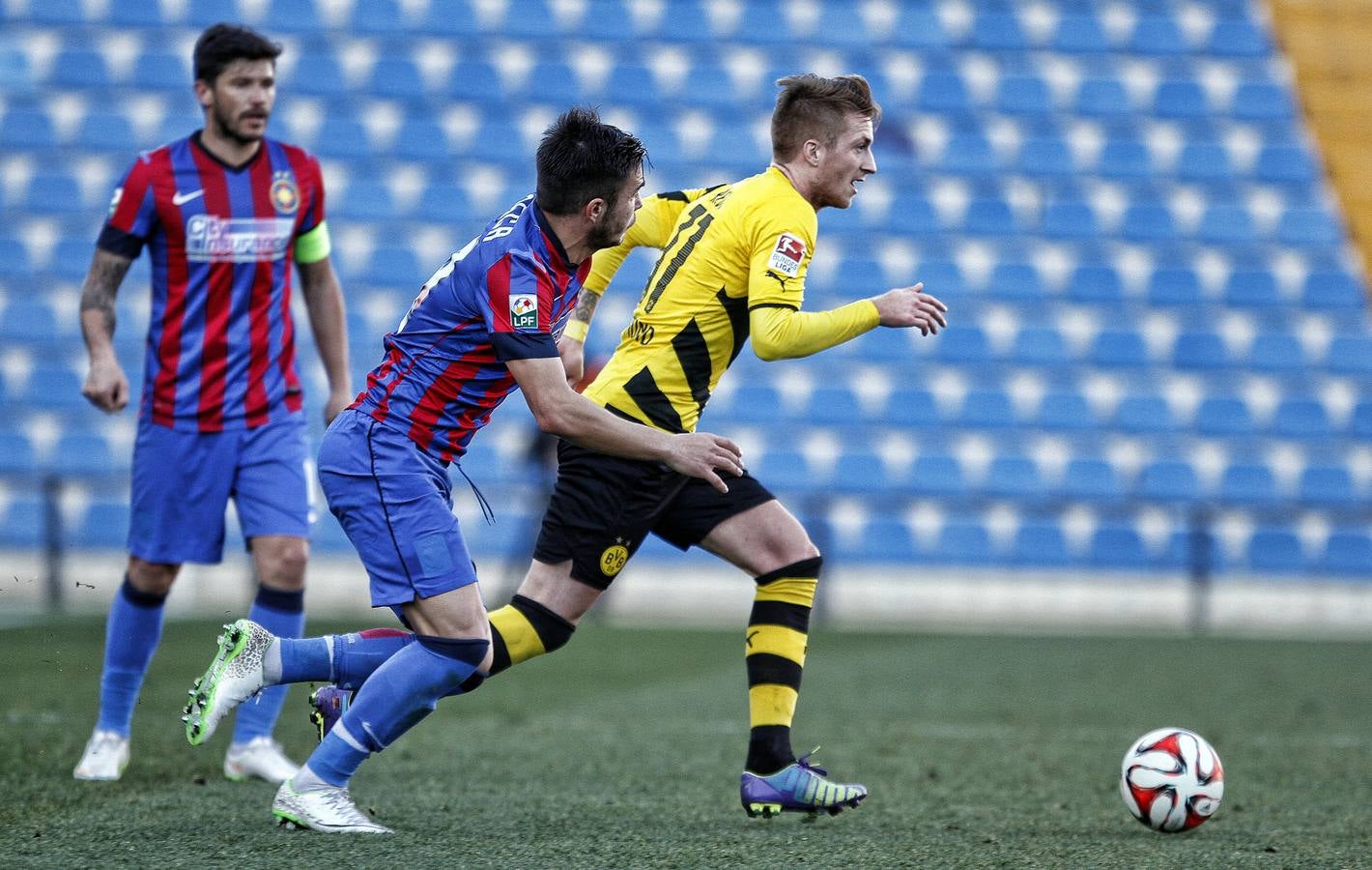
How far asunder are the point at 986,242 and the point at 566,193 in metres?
10.9

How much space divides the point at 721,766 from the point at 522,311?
97.6 inches

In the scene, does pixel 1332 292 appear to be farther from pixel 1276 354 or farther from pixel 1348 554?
pixel 1348 554

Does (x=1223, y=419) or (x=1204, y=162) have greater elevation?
(x=1204, y=162)

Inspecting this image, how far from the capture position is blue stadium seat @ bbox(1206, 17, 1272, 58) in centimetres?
1491

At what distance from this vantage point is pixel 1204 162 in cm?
1461

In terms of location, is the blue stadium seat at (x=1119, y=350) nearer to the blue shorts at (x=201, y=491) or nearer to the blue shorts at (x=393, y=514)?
the blue shorts at (x=201, y=491)

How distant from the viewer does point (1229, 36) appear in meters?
14.9

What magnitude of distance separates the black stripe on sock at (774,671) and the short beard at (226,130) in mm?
2102

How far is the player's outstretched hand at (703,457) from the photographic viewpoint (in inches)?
152

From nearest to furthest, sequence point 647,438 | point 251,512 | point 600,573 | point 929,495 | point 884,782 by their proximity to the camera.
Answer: point 647,438 < point 600,573 < point 251,512 < point 884,782 < point 929,495

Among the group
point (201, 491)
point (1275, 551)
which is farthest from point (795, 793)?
point (1275, 551)

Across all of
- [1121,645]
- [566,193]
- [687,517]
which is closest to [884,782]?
[687,517]

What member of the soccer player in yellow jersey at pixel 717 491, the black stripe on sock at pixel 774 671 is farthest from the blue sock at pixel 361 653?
the black stripe on sock at pixel 774 671

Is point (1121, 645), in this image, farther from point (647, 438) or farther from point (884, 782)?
point (647, 438)
